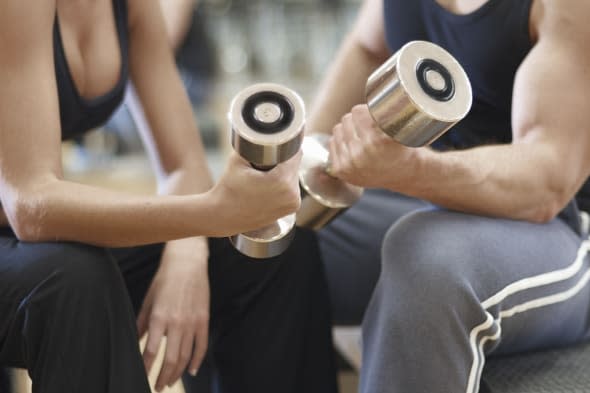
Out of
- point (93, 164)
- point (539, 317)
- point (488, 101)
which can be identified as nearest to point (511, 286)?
point (539, 317)

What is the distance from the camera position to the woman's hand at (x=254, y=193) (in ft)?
2.38

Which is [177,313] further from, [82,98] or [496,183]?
[496,183]

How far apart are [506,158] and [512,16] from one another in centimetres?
22

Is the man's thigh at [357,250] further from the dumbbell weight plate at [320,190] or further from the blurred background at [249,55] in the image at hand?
the blurred background at [249,55]

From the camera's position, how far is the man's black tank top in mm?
1020

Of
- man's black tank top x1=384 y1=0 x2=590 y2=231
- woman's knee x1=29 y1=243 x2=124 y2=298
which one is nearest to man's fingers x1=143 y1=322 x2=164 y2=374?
woman's knee x1=29 y1=243 x2=124 y2=298

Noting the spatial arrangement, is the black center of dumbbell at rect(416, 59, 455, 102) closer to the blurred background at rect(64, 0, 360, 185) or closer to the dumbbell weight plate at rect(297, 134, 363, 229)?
the dumbbell weight plate at rect(297, 134, 363, 229)

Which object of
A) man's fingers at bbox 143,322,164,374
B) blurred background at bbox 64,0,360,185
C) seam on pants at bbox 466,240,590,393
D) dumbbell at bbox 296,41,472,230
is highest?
dumbbell at bbox 296,41,472,230

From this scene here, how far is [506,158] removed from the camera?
0.94m

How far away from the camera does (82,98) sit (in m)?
1.00

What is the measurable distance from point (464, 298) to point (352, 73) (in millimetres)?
616

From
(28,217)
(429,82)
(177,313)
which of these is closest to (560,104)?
(429,82)

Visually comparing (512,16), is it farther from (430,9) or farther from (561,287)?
(561,287)

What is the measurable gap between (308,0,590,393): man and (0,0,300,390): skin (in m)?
0.18
